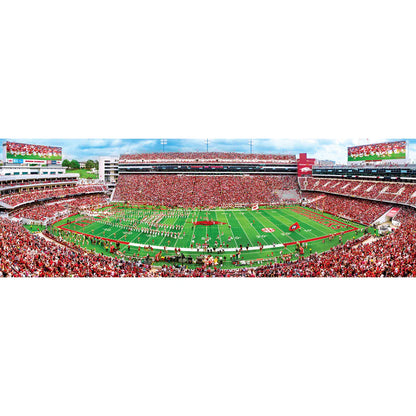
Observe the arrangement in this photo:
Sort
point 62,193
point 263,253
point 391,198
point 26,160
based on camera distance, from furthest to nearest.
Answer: point 62,193 < point 26,160 < point 391,198 < point 263,253

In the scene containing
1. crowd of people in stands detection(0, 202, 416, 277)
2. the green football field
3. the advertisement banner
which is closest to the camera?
crowd of people in stands detection(0, 202, 416, 277)

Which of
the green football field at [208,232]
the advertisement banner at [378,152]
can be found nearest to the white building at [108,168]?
the green football field at [208,232]

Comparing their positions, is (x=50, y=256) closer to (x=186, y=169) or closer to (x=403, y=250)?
(x=403, y=250)

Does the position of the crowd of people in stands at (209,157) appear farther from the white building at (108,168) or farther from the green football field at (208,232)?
the green football field at (208,232)

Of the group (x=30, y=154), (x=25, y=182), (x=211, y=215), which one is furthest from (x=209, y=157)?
(x=25, y=182)

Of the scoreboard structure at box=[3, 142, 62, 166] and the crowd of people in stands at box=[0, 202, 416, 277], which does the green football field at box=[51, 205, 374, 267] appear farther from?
the scoreboard structure at box=[3, 142, 62, 166]

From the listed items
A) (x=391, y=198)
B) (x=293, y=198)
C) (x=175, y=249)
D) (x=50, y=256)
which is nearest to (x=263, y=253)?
(x=175, y=249)

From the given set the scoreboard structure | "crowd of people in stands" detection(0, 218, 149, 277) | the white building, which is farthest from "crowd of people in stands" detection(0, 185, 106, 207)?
"crowd of people in stands" detection(0, 218, 149, 277)
